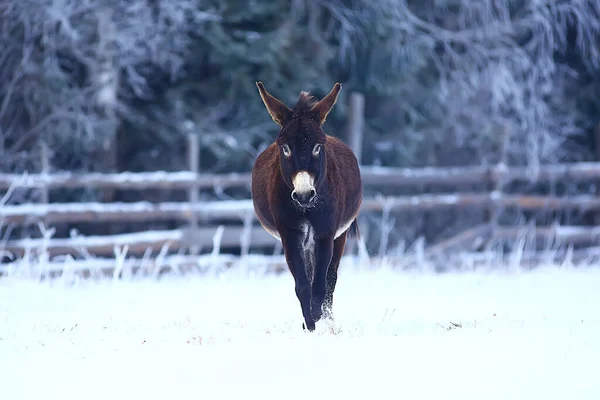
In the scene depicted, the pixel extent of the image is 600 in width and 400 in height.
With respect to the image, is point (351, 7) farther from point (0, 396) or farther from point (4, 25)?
point (0, 396)

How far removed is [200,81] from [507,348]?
9.53 m

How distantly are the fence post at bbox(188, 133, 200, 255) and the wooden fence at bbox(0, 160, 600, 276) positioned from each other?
14mm

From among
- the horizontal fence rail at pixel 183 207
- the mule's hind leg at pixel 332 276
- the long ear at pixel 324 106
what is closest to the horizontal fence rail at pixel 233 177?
the horizontal fence rail at pixel 183 207

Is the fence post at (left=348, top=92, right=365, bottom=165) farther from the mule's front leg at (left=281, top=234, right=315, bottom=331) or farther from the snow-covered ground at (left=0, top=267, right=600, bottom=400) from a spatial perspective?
the mule's front leg at (left=281, top=234, right=315, bottom=331)

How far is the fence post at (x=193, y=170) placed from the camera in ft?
35.6

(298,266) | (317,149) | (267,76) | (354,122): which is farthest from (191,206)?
(317,149)

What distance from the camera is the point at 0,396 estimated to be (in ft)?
12.0

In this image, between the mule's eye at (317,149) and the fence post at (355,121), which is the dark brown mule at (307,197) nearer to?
the mule's eye at (317,149)

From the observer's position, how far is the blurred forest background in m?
11.7

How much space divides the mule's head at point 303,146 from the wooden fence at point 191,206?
3587mm

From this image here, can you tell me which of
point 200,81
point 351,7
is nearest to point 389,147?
point 351,7

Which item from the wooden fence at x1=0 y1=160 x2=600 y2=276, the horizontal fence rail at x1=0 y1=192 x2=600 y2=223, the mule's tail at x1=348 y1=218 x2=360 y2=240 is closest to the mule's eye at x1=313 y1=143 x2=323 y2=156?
the mule's tail at x1=348 y1=218 x2=360 y2=240

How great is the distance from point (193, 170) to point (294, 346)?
7.02 metres

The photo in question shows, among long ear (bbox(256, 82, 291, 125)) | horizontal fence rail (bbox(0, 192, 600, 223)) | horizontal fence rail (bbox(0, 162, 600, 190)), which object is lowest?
horizontal fence rail (bbox(0, 192, 600, 223))
